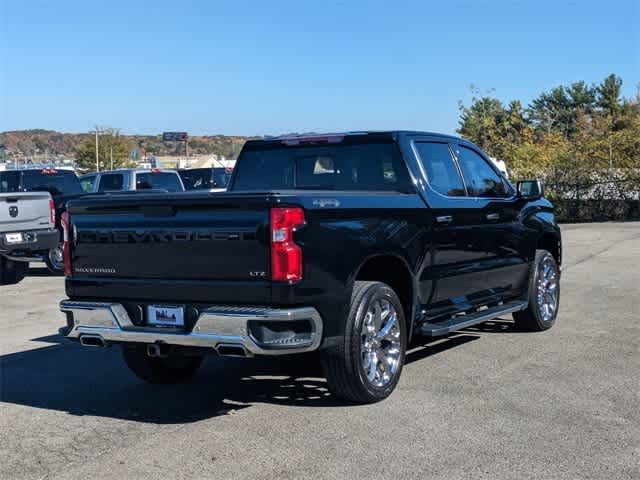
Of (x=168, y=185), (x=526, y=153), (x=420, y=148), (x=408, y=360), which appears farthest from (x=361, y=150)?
(x=526, y=153)

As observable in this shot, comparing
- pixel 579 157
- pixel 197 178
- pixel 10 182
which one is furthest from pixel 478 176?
pixel 579 157

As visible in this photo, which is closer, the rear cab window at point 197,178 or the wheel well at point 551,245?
the wheel well at point 551,245

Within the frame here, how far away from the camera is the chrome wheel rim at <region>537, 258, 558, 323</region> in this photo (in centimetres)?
925

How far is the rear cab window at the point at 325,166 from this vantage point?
24.0 feet

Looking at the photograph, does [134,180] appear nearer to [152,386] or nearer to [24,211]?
[24,211]

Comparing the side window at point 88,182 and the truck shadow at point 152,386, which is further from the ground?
the side window at point 88,182

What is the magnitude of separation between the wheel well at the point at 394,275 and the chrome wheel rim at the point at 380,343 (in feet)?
0.96

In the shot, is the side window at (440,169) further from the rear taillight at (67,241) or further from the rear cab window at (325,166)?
the rear taillight at (67,241)

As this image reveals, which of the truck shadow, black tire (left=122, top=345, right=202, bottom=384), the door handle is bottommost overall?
the truck shadow

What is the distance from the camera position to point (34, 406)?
6.53 m

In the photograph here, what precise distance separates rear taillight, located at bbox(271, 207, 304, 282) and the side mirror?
3.98 m

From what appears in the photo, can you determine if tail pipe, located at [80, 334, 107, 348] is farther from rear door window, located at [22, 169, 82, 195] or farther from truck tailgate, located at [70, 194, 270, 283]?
rear door window, located at [22, 169, 82, 195]

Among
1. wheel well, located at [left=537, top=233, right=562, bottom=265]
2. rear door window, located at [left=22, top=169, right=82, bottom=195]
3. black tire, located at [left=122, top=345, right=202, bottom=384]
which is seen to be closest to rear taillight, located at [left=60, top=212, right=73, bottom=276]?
black tire, located at [left=122, top=345, right=202, bottom=384]

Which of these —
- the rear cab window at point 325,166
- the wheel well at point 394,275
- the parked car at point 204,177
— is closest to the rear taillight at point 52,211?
the rear cab window at point 325,166
